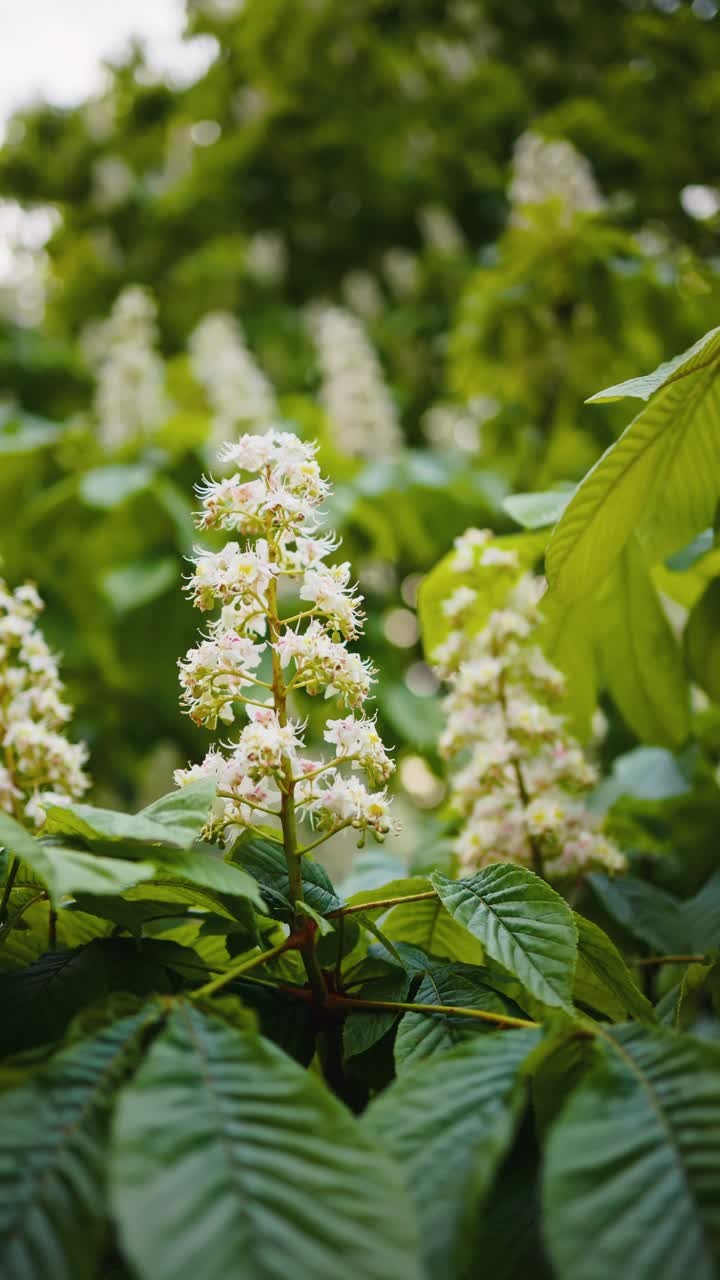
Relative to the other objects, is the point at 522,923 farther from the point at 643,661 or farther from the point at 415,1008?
the point at 643,661

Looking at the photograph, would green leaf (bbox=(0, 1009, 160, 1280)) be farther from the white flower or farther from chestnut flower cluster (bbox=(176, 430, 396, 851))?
the white flower

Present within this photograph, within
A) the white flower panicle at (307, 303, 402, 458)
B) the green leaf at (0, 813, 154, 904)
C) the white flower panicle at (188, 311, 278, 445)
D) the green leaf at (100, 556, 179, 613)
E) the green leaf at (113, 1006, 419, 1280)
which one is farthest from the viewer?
the white flower panicle at (307, 303, 402, 458)

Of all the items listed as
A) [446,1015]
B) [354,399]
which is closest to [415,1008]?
[446,1015]

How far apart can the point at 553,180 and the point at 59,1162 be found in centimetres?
225

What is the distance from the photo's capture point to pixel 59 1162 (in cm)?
39

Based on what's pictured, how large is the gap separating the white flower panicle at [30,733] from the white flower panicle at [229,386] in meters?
1.46

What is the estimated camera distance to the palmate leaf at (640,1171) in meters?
0.34

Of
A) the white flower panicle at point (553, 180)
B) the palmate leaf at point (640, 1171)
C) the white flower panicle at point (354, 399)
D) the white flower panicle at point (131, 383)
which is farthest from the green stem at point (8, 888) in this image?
the white flower panicle at point (131, 383)

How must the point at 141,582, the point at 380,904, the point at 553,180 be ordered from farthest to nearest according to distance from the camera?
the point at 553,180 → the point at 141,582 → the point at 380,904

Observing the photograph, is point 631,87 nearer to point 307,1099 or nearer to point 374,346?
point 374,346

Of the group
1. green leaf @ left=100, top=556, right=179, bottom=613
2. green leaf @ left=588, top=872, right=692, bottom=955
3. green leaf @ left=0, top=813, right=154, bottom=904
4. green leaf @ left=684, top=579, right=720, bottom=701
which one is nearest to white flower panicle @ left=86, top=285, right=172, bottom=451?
green leaf @ left=100, top=556, right=179, bottom=613

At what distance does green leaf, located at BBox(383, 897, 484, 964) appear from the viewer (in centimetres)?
75

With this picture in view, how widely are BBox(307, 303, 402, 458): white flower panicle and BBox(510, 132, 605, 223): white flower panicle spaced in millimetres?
616

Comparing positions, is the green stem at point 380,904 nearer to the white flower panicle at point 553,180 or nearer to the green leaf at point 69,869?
the green leaf at point 69,869
